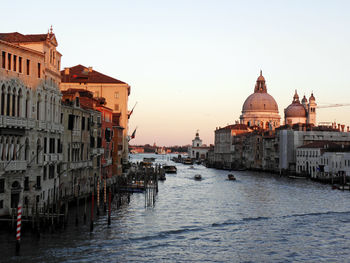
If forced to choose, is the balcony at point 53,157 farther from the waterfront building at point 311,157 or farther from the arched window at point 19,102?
the waterfront building at point 311,157

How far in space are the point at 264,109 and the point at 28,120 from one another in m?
124

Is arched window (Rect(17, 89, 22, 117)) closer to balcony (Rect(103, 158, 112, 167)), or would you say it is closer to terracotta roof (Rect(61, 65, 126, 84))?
balcony (Rect(103, 158, 112, 167))

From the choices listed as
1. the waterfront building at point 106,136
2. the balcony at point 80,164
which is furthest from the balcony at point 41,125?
the waterfront building at point 106,136

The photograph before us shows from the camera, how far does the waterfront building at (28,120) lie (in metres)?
23.2

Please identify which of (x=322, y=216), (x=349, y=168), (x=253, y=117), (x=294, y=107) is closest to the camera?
(x=322, y=216)

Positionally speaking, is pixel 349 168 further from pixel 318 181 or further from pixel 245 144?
pixel 245 144

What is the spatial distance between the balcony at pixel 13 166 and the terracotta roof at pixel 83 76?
32.6 meters

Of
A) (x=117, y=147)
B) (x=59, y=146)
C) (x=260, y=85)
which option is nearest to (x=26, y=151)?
(x=59, y=146)

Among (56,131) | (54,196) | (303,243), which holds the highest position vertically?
(56,131)

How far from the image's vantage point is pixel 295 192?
50.5m

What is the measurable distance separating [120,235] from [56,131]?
7022mm

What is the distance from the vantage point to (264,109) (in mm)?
144500

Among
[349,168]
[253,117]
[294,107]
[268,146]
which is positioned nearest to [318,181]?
[349,168]

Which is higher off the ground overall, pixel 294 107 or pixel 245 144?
pixel 294 107
